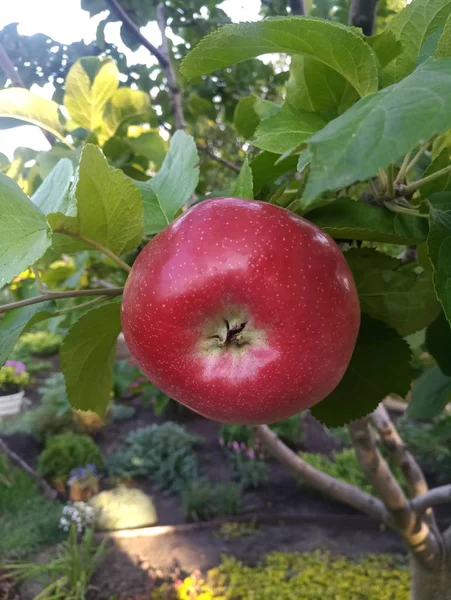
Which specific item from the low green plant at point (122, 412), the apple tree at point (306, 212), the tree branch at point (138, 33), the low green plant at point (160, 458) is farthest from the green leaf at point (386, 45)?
the low green plant at point (122, 412)

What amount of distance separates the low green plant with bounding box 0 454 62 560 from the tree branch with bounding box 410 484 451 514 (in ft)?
8.86

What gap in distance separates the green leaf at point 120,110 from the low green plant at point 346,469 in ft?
10.8

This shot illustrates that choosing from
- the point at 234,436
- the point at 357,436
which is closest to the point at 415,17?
the point at 357,436

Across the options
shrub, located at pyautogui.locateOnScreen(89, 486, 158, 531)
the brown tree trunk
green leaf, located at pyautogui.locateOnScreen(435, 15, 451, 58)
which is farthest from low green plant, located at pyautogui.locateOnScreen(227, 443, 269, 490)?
green leaf, located at pyautogui.locateOnScreen(435, 15, 451, 58)

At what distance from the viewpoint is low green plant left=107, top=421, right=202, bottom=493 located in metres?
4.13

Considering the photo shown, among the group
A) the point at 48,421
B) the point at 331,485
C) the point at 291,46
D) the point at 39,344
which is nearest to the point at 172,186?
the point at 291,46

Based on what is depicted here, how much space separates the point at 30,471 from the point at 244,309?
4.28 metres

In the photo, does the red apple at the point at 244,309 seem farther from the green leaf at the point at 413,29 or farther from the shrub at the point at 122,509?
the shrub at the point at 122,509

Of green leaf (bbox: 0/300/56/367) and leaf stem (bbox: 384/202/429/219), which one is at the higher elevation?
leaf stem (bbox: 384/202/429/219)

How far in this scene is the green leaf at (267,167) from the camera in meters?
0.49

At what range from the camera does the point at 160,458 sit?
426 cm

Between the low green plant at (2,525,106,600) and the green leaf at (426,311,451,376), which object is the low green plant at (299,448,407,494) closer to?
the low green plant at (2,525,106,600)

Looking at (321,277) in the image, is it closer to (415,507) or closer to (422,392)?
(422,392)

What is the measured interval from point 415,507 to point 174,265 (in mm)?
1124
